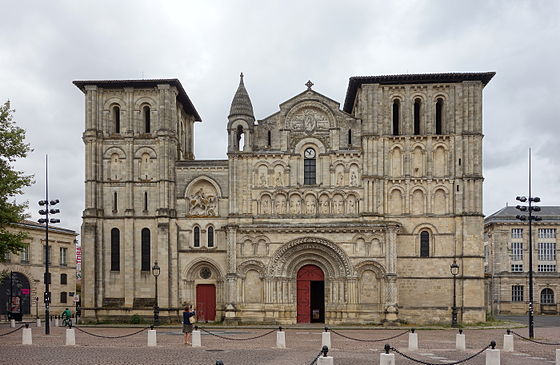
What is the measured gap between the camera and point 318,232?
1676 inches

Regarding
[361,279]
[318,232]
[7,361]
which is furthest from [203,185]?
[7,361]

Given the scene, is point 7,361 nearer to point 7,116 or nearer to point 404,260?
point 7,116

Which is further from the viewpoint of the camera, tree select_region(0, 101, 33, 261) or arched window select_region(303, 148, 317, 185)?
arched window select_region(303, 148, 317, 185)

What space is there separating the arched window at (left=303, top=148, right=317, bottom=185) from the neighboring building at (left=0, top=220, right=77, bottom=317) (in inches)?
1027

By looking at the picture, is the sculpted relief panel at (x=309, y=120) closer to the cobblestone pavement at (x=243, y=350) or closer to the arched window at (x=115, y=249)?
the arched window at (x=115, y=249)

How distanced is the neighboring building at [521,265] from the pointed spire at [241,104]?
3988 cm

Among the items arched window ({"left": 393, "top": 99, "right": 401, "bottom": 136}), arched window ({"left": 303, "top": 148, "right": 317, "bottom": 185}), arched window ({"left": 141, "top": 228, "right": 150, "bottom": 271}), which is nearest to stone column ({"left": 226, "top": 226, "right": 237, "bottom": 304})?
arched window ({"left": 141, "top": 228, "right": 150, "bottom": 271})

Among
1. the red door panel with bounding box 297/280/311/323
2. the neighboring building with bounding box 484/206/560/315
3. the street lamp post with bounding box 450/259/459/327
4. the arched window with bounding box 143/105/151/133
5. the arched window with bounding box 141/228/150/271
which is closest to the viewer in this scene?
the street lamp post with bounding box 450/259/459/327

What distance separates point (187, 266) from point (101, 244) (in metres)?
6.44

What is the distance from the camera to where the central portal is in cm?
4338

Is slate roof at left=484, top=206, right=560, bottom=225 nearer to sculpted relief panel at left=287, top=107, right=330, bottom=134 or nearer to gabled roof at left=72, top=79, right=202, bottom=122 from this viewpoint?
sculpted relief panel at left=287, top=107, right=330, bottom=134

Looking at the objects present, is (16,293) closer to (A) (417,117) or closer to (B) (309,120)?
(B) (309,120)

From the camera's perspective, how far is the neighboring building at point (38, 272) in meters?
57.9

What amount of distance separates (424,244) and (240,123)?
51.5ft
